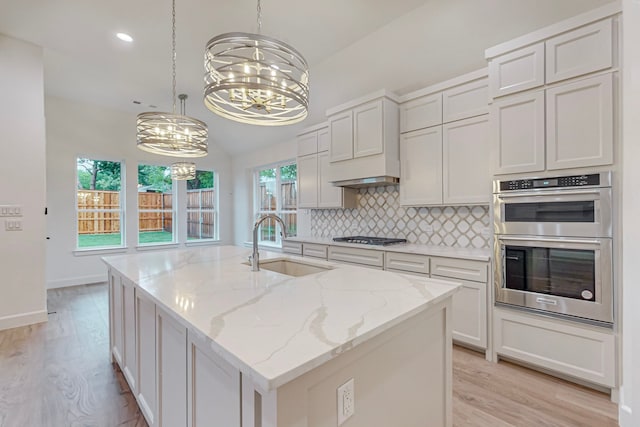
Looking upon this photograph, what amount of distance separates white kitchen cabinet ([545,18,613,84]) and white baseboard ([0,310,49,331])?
542 cm

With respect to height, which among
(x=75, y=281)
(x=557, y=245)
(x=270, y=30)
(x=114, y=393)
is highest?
(x=270, y=30)

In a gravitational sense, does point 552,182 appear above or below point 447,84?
below

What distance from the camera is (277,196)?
5.85 metres

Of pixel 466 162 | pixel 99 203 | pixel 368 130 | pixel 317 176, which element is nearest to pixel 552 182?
pixel 466 162

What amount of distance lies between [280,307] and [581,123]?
232cm

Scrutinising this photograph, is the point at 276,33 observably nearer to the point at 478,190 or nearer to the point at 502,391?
the point at 478,190

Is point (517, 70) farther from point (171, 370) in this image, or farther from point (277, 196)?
point (277, 196)

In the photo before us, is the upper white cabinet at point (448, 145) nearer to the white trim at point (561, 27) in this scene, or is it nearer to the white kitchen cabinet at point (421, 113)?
the white kitchen cabinet at point (421, 113)

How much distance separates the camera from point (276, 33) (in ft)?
10.1

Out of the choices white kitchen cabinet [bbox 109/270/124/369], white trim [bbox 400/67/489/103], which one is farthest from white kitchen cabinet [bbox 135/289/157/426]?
white trim [bbox 400/67/489/103]

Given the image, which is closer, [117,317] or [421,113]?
[117,317]

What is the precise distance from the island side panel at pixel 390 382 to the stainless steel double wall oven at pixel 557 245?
1.21 m

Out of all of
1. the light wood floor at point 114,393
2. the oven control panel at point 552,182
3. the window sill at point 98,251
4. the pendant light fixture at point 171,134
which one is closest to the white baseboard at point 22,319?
the light wood floor at point 114,393

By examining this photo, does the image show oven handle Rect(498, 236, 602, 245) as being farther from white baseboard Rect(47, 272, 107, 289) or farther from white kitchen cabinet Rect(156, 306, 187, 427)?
white baseboard Rect(47, 272, 107, 289)
